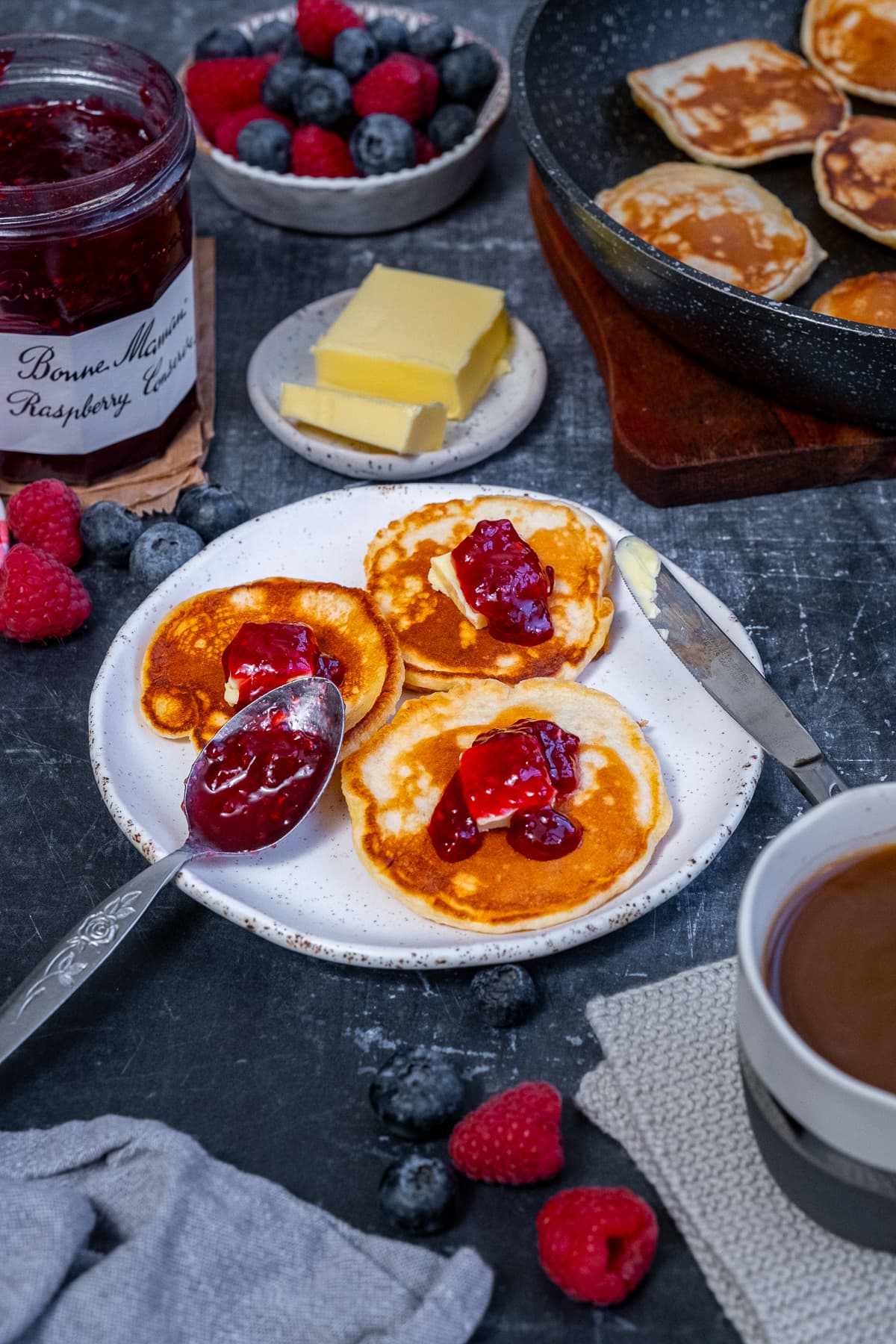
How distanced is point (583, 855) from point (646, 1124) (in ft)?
0.99

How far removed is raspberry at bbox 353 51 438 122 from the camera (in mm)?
2461

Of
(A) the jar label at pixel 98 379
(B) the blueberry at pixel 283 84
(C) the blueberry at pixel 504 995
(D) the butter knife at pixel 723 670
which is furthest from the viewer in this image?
(B) the blueberry at pixel 283 84

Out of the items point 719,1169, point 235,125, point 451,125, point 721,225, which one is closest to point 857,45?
point 721,225

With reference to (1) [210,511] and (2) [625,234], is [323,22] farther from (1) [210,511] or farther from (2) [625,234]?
(1) [210,511]

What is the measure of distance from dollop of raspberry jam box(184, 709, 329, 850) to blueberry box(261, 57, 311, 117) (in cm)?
156

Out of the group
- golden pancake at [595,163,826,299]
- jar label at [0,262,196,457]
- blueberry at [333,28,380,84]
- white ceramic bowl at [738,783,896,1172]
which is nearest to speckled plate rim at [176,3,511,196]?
blueberry at [333,28,380,84]

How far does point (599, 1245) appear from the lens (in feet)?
3.68

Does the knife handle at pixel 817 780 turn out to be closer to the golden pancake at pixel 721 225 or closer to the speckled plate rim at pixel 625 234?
the speckled plate rim at pixel 625 234

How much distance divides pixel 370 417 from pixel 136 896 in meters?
0.95

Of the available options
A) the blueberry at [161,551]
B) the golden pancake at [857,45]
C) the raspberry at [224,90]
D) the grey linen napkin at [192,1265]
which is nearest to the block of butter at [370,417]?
the blueberry at [161,551]

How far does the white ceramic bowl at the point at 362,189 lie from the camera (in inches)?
97.0

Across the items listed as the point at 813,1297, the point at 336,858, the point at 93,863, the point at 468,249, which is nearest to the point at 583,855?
the point at 336,858

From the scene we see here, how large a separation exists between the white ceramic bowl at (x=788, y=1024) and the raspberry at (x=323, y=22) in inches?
81.8

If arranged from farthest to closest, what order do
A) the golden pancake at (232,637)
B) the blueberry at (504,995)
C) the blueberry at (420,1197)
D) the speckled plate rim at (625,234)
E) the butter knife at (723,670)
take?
the speckled plate rim at (625,234) < the golden pancake at (232,637) < the butter knife at (723,670) < the blueberry at (504,995) < the blueberry at (420,1197)
